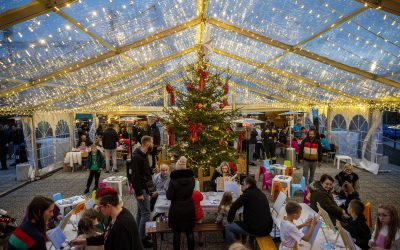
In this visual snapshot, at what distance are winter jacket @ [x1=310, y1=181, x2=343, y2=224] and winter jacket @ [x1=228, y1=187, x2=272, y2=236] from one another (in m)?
1.08

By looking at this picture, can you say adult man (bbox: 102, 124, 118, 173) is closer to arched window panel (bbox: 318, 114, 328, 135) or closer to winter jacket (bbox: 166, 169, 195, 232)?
winter jacket (bbox: 166, 169, 195, 232)

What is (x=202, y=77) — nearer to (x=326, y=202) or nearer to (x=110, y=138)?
(x=326, y=202)

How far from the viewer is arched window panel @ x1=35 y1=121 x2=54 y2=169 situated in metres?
11.2

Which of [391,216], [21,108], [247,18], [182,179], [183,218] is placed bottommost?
[183,218]

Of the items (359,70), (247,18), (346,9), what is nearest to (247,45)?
(247,18)

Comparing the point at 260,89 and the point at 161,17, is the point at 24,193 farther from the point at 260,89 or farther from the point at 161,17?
the point at 260,89

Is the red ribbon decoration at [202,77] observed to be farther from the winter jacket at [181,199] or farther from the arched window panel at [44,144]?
the arched window panel at [44,144]

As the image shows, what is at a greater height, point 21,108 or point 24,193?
point 21,108

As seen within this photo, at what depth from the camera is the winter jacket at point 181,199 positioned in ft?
13.5

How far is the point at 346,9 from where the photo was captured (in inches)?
215

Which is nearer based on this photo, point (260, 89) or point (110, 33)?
point (110, 33)

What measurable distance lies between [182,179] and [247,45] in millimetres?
7068

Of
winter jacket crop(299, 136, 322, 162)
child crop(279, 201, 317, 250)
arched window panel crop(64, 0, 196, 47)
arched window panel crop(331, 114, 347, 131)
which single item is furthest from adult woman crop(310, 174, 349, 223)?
arched window panel crop(331, 114, 347, 131)

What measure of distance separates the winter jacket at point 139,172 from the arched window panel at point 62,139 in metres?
9.75
